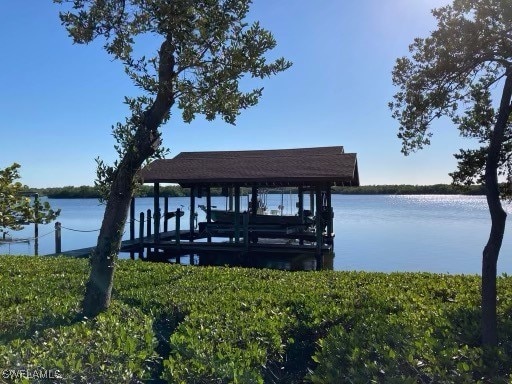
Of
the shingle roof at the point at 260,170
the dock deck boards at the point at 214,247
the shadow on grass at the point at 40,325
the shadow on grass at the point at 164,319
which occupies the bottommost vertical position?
the dock deck boards at the point at 214,247

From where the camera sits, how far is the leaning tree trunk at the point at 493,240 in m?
3.88

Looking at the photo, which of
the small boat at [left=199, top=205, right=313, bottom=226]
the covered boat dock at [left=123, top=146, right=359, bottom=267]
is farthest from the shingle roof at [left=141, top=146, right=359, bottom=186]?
the small boat at [left=199, top=205, right=313, bottom=226]

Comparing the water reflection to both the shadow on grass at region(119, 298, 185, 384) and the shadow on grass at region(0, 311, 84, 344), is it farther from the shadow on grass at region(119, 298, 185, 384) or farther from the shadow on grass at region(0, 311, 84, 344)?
the shadow on grass at region(0, 311, 84, 344)

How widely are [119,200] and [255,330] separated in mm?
1895

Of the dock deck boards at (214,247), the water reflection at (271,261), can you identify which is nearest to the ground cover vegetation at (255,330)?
the dock deck boards at (214,247)

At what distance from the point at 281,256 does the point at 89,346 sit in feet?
48.6

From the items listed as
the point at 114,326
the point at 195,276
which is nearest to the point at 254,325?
the point at 114,326

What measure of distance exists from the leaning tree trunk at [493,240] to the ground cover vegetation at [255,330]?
0.19 metres

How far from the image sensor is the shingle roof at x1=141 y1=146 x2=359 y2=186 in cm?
1588

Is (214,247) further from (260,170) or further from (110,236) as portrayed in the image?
(110,236)

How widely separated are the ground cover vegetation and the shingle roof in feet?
28.1

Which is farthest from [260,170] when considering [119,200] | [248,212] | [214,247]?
[119,200]

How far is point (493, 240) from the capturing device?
13.5 feet

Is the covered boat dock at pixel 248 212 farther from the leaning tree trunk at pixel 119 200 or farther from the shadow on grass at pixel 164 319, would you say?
the leaning tree trunk at pixel 119 200
